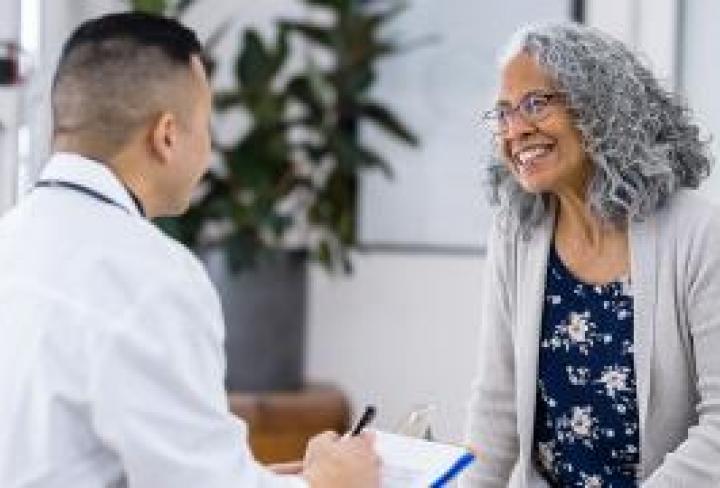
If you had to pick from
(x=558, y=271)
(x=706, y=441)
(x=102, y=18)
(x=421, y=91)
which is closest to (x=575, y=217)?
(x=558, y=271)

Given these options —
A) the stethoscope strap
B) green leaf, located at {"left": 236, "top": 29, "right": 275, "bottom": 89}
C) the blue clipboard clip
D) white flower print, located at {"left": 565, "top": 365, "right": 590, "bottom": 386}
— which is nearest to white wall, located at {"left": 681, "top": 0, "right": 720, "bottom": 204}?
white flower print, located at {"left": 565, "top": 365, "right": 590, "bottom": 386}

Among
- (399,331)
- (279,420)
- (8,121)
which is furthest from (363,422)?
(399,331)

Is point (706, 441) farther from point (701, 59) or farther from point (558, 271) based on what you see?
→ point (701, 59)

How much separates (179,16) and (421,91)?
2.36 ft

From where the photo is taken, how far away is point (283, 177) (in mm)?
3631

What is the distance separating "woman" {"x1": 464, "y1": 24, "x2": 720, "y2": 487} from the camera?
1.66 m

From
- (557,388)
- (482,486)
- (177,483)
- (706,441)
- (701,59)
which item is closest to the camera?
(177,483)

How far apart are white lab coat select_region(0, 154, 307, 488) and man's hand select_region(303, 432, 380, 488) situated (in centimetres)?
16

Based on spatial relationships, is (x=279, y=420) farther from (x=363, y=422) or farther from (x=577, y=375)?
(x=363, y=422)

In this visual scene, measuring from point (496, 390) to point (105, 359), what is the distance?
2.87ft

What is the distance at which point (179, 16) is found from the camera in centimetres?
347

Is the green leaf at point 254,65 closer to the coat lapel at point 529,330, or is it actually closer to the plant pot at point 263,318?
the plant pot at point 263,318

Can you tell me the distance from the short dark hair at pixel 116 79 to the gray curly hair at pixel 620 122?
0.60 metres

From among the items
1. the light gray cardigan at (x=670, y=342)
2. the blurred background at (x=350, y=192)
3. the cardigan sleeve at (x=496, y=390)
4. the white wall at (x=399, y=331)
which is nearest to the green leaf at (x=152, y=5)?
the blurred background at (x=350, y=192)
